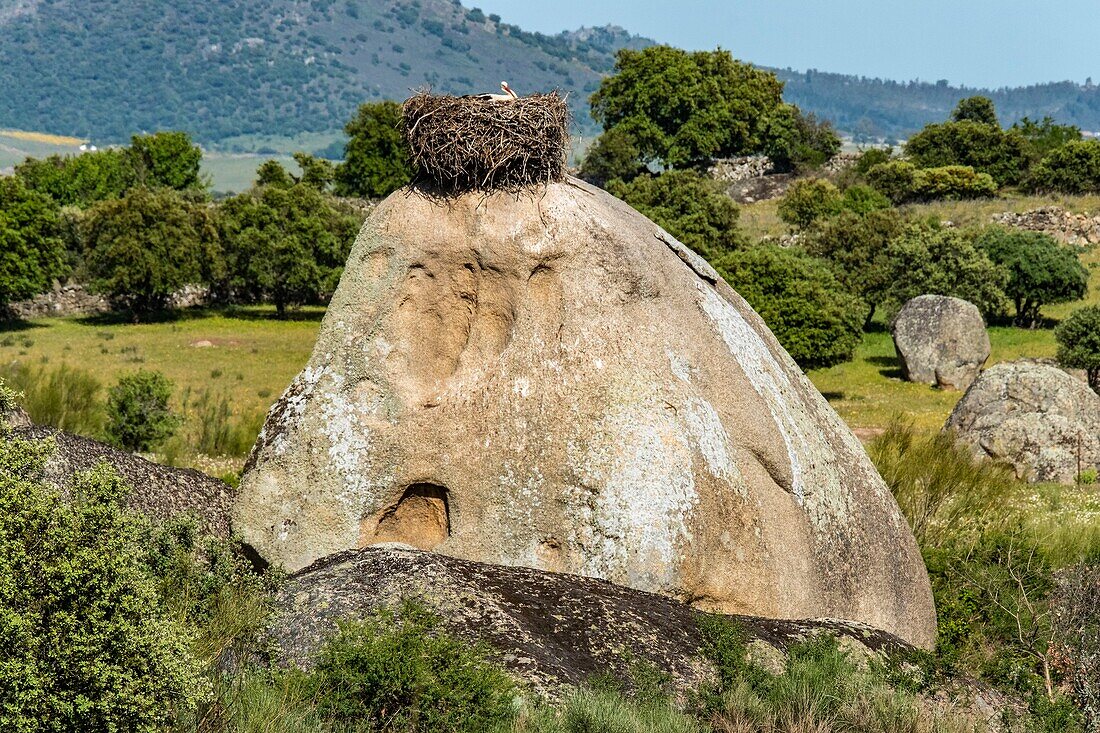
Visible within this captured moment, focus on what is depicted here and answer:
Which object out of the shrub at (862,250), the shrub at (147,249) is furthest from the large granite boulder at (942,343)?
the shrub at (147,249)

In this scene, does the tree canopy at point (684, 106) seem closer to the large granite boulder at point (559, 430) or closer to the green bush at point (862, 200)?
the green bush at point (862, 200)

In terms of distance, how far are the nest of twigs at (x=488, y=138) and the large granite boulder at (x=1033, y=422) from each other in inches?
668

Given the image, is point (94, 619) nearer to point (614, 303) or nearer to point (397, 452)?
point (397, 452)

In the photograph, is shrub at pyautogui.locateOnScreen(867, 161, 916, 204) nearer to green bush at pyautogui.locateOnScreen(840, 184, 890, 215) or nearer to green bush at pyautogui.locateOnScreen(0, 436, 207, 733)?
green bush at pyautogui.locateOnScreen(840, 184, 890, 215)

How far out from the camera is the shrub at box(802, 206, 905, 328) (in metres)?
52.2

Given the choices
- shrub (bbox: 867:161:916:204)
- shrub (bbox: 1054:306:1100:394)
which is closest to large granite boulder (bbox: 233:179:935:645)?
shrub (bbox: 1054:306:1100:394)

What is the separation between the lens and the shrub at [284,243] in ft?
208

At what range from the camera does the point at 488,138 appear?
37.6 feet

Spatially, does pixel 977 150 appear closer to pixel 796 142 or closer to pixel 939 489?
pixel 796 142

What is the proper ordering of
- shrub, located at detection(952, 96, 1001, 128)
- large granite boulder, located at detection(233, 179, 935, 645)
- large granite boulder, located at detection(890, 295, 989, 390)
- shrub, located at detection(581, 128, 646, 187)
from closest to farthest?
large granite boulder, located at detection(233, 179, 935, 645) < large granite boulder, located at detection(890, 295, 989, 390) < shrub, located at detection(581, 128, 646, 187) < shrub, located at detection(952, 96, 1001, 128)

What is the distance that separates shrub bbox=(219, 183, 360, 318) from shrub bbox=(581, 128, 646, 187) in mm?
32231

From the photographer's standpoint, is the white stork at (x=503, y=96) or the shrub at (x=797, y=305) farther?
the shrub at (x=797, y=305)

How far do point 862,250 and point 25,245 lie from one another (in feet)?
129

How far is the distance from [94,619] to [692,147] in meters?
98.9
